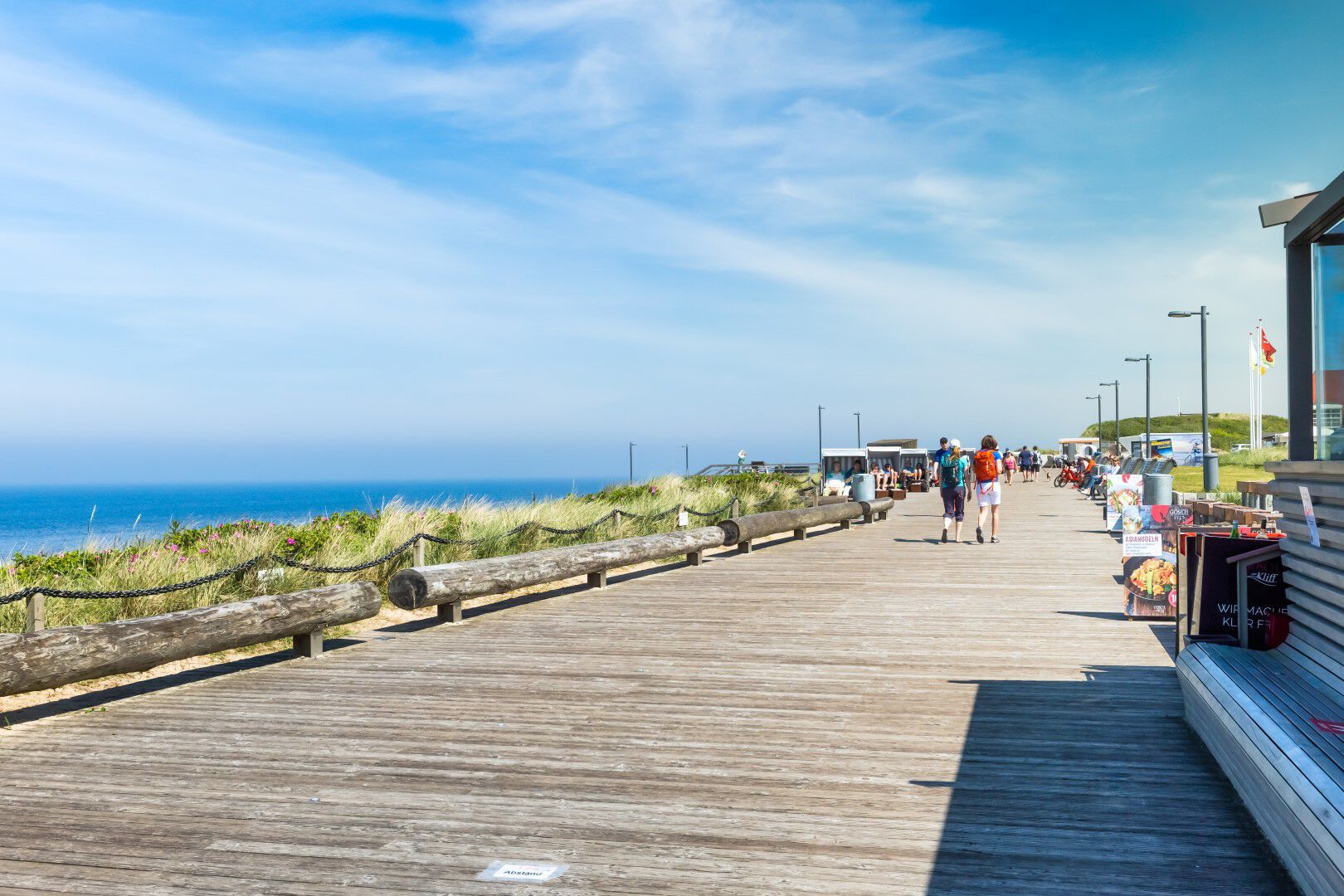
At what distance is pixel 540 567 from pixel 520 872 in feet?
23.9

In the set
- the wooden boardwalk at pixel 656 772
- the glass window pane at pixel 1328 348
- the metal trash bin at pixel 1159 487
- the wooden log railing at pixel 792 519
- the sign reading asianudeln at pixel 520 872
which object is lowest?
the wooden boardwalk at pixel 656 772

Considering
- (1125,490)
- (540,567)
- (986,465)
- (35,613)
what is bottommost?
(540,567)

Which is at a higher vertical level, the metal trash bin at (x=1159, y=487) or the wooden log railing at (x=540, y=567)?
the metal trash bin at (x=1159, y=487)

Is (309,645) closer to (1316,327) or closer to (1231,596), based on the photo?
(1231,596)

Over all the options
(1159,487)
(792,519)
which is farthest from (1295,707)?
(792,519)

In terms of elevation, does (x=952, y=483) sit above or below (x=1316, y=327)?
below

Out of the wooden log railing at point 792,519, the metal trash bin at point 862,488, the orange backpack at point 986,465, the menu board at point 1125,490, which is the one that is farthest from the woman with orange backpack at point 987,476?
the metal trash bin at point 862,488

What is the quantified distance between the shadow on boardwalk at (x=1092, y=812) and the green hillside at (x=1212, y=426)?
137038 millimetres

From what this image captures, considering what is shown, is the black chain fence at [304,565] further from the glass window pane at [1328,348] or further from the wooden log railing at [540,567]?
the glass window pane at [1328,348]

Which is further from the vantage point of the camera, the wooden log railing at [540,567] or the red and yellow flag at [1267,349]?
the red and yellow flag at [1267,349]

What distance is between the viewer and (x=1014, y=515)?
26.9 metres

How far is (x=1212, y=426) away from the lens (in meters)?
164

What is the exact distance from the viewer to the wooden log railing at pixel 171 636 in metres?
6.10

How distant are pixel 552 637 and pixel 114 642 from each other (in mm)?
3666
